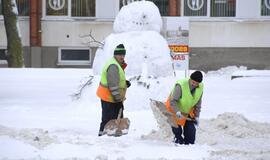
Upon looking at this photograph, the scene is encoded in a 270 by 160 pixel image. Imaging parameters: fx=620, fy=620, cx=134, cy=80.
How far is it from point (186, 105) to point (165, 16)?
49.1 ft

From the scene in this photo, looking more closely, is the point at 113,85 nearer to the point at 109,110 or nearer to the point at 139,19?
the point at 109,110

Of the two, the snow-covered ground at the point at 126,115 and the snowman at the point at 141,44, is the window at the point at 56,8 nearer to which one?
the snow-covered ground at the point at 126,115

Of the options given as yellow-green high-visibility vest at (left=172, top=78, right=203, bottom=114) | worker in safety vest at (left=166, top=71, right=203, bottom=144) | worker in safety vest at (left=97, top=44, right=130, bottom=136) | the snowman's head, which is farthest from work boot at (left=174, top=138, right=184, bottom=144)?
the snowman's head

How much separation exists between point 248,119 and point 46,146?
5.39 m

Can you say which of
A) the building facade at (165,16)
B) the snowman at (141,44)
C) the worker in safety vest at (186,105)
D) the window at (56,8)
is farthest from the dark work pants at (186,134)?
the window at (56,8)

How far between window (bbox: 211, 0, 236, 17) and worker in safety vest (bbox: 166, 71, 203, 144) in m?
15.0

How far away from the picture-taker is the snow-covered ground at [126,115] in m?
7.87

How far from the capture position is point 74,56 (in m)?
24.1

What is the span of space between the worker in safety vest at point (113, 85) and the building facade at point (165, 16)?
13687 mm

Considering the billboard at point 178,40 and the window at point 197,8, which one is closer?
the billboard at point 178,40

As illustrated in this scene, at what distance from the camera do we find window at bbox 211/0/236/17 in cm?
2353

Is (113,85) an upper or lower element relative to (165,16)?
lower

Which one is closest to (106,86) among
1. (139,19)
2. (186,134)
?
(186,134)

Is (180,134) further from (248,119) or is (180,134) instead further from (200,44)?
(200,44)
